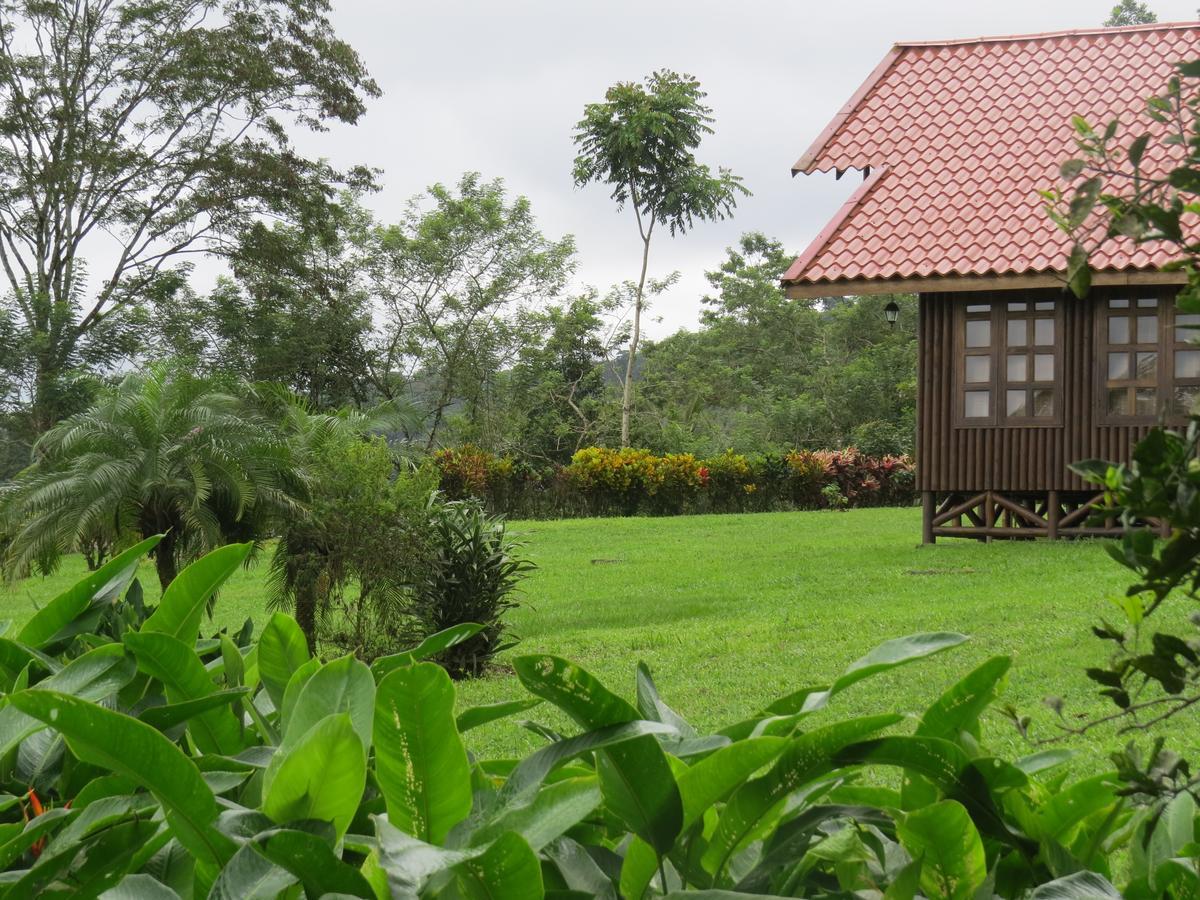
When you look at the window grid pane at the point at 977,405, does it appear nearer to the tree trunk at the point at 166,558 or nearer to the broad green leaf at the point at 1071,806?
the tree trunk at the point at 166,558

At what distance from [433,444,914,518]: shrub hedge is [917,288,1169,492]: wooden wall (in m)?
10.1

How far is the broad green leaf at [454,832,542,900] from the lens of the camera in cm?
70

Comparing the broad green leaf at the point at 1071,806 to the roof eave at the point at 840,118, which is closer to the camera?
the broad green leaf at the point at 1071,806

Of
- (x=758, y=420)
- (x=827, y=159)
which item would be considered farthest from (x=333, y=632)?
(x=758, y=420)

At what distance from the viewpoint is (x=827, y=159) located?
14352mm

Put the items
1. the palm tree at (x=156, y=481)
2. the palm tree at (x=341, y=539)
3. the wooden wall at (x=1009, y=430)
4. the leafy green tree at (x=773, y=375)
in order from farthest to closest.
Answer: the leafy green tree at (x=773, y=375) < the wooden wall at (x=1009, y=430) < the palm tree at (x=156, y=481) < the palm tree at (x=341, y=539)

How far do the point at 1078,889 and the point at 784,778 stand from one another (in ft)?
0.69

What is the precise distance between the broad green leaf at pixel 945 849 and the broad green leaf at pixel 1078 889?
0.15ft

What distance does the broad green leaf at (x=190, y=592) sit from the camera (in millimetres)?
1268

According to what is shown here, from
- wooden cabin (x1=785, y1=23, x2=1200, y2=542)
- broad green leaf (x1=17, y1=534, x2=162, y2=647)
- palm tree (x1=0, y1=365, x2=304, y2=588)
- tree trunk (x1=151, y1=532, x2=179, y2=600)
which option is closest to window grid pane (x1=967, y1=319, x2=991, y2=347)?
wooden cabin (x1=785, y1=23, x2=1200, y2=542)

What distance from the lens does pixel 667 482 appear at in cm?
2392

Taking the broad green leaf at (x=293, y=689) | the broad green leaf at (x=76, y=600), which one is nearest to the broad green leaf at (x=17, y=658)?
the broad green leaf at (x=76, y=600)

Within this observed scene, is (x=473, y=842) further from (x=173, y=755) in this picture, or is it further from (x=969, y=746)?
(x=969, y=746)

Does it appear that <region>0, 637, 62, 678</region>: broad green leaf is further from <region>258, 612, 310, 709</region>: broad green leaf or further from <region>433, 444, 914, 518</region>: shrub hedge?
<region>433, 444, 914, 518</region>: shrub hedge
